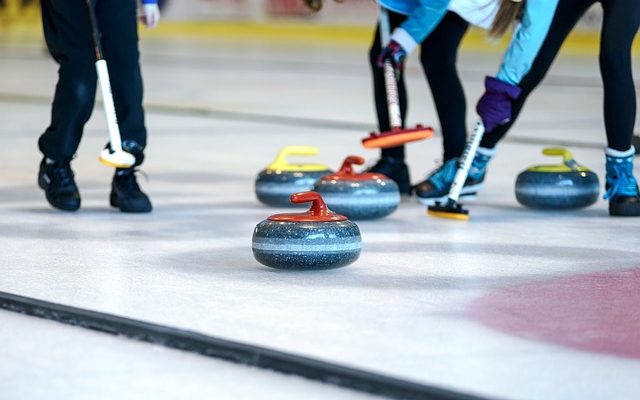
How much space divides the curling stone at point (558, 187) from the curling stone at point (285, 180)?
656 millimetres

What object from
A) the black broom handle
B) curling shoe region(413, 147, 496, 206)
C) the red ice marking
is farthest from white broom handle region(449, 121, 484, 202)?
the black broom handle

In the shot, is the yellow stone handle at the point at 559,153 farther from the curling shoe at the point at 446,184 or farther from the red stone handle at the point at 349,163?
the red stone handle at the point at 349,163

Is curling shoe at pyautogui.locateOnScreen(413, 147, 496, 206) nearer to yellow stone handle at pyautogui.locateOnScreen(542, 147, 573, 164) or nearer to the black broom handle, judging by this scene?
yellow stone handle at pyautogui.locateOnScreen(542, 147, 573, 164)

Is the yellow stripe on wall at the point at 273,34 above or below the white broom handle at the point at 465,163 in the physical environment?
below

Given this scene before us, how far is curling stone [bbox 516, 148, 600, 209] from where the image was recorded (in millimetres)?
4016

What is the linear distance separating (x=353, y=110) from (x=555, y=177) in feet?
12.0

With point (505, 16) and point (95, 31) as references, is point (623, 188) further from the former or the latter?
point (95, 31)

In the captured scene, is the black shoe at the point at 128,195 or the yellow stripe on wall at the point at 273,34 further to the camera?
the yellow stripe on wall at the point at 273,34

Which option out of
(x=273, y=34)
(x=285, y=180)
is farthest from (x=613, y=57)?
(x=273, y=34)

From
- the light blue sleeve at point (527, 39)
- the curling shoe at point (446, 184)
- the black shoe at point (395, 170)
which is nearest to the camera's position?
the light blue sleeve at point (527, 39)

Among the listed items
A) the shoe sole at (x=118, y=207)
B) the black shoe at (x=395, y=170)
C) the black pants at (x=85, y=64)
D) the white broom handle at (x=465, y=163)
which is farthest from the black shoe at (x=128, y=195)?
the white broom handle at (x=465, y=163)

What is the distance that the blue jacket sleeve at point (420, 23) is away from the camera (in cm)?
386

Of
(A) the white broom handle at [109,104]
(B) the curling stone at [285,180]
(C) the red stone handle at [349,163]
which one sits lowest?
(B) the curling stone at [285,180]

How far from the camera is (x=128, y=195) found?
404 cm
